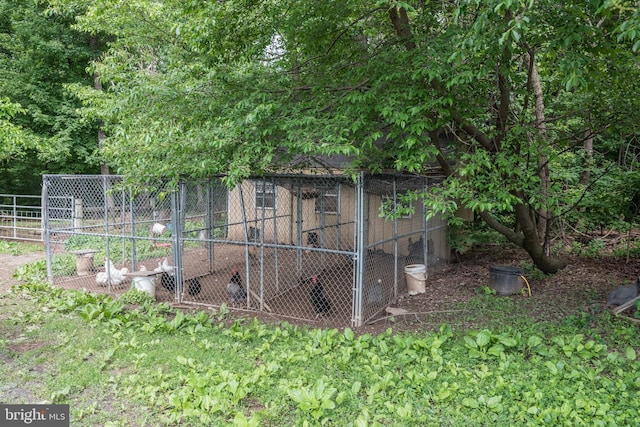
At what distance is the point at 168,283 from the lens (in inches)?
304

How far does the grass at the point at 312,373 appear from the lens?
363 centimetres

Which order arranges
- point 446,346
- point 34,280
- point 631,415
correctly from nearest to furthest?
point 631,415, point 446,346, point 34,280


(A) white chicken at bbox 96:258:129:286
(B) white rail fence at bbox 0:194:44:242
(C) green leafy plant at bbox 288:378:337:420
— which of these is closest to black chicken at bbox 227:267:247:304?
(A) white chicken at bbox 96:258:129:286

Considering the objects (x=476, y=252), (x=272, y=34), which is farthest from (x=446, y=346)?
(x=476, y=252)

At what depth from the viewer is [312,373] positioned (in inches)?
171

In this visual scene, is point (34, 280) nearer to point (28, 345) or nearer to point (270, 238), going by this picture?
point (28, 345)

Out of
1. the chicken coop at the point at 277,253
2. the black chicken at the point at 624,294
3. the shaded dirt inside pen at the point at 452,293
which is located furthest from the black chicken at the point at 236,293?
the black chicken at the point at 624,294

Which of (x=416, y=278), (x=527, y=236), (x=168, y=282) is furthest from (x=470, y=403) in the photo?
(x=168, y=282)

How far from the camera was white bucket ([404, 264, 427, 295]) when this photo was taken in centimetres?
794

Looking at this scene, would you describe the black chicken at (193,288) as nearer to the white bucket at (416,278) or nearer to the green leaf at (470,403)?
the white bucket at (416,278)

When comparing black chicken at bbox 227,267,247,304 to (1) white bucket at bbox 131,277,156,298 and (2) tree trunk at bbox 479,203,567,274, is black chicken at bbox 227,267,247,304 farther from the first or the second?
(2) tree trunk at bbox 479,203,567,274

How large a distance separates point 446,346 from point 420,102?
2827mm

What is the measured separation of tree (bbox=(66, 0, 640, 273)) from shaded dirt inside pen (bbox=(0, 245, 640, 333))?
1.58m

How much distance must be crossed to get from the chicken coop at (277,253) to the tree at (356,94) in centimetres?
73
